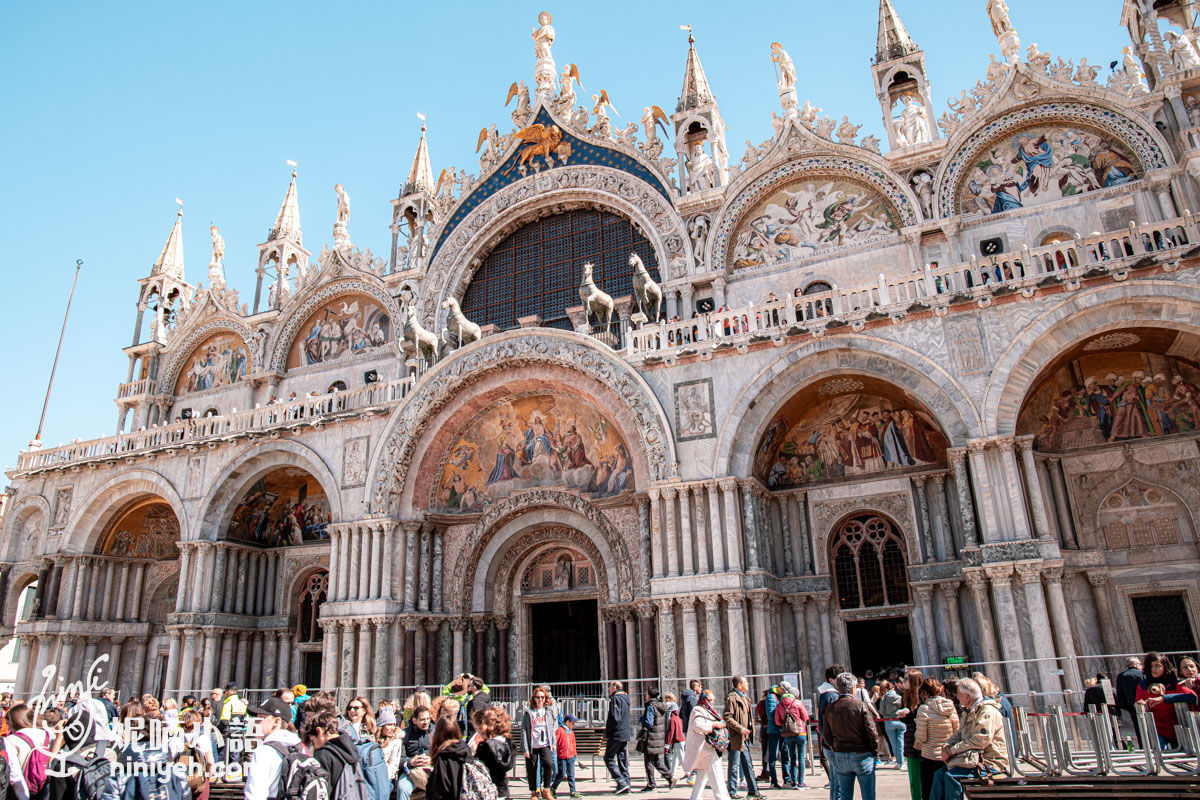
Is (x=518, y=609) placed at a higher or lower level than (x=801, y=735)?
higher

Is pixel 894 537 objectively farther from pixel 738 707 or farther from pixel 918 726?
pixel 918 726

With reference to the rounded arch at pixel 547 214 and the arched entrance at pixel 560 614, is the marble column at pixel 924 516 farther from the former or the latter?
the rounded arch at pixel 547 214

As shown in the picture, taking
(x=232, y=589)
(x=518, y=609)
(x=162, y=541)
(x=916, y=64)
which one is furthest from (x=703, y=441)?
(x=162, y=541)

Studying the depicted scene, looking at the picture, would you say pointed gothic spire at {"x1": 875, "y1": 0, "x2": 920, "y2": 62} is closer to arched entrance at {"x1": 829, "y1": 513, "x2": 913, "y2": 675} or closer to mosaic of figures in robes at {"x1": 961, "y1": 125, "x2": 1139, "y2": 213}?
mosaic of figures in robes at {"x1": 961, "y1": 125, "x2": 1139, "y2": 213}

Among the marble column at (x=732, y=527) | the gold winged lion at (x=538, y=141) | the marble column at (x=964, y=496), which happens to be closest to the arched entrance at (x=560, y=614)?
the marble column at (x=732, y=527)

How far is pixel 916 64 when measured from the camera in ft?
70.5

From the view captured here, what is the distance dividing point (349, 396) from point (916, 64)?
1711 cm

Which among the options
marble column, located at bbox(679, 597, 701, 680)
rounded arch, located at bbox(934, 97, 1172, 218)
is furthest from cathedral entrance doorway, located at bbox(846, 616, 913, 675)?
rounded arch, located at bbox(934, 97, 1172, 218)

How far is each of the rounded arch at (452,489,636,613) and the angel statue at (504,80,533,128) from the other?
11.8m

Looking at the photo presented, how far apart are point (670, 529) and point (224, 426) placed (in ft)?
46.8

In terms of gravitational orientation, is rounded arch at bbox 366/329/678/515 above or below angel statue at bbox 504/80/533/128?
below

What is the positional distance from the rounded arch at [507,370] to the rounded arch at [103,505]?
27.2 ft

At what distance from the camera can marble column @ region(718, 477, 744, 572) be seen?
55.7 feet

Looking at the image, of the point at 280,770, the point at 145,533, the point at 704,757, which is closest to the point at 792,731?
the point at 704,757
